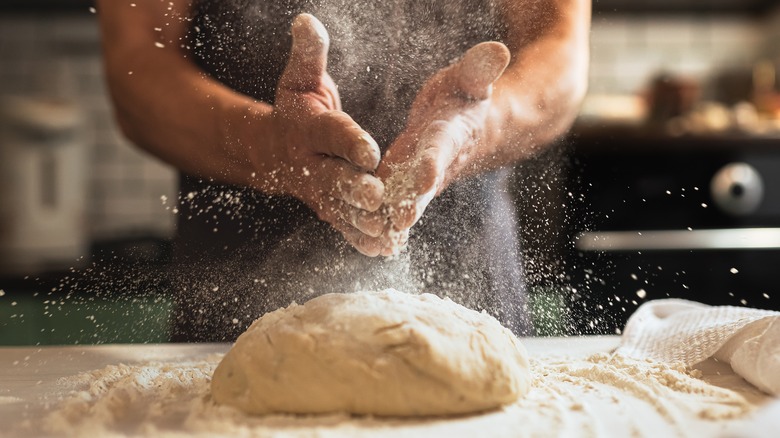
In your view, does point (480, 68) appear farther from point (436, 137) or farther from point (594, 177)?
point (594, 177)

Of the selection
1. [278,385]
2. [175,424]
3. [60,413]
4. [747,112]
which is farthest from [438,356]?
[747,112]

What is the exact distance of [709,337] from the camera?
3.61ft

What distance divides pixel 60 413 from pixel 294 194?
1.91 feet

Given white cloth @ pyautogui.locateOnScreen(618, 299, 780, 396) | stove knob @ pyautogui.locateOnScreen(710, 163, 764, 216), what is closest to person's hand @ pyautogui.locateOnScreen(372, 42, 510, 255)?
white cloth @ pyautogui.locateOnScreen(618, 299, 780, 396)

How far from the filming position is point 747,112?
2527 mm

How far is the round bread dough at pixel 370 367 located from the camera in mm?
821

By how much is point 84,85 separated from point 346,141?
220cm

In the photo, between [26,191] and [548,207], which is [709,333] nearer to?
[548,207]

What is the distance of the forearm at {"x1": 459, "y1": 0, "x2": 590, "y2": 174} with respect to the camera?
52.9 inches

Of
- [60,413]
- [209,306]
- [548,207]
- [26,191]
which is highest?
[548,207]

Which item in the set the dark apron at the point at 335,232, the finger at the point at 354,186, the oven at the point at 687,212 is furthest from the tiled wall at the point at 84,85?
the finger at the point at 354,186

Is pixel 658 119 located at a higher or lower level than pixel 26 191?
higher

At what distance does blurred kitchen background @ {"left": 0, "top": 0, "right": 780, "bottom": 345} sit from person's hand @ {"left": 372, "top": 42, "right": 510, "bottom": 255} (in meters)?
0.33

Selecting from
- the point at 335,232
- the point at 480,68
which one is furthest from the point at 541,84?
the point at 335,232
